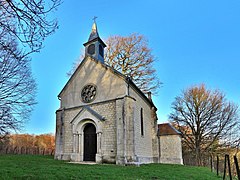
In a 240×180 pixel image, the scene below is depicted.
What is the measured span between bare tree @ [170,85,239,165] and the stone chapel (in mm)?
5648

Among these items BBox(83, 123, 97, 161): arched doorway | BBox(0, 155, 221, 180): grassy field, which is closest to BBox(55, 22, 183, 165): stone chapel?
BBox(83, 123, 97, 161): arched doorway

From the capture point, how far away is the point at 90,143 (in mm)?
15422

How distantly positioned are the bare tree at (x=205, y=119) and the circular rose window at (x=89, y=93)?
1324 cm

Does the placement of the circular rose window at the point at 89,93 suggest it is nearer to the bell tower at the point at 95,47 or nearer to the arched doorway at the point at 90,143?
the arched doorway at the point at 90,143

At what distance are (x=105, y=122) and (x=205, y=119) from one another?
1391 cm

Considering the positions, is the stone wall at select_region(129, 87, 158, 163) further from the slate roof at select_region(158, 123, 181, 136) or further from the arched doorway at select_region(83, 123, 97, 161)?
the arched doorway at select_region(83, 123, 97, 161)

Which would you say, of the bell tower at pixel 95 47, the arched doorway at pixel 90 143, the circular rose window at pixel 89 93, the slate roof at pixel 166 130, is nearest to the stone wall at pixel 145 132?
the slate roof at pixel 166 130

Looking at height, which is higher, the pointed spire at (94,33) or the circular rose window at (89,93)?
the pointed spire at (94,33)

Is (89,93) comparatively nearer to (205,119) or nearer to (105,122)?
(105,122)

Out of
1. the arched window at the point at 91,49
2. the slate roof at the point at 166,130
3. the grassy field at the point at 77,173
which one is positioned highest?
the arched window at the point at 91,49

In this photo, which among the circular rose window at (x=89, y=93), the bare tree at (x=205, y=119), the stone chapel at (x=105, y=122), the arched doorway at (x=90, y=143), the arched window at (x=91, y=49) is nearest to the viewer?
the stone chapel at (x=105, y=122)

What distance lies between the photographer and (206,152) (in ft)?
76.2

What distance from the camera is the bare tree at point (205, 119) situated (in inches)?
901

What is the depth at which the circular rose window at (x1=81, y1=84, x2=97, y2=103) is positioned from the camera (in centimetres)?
1608
